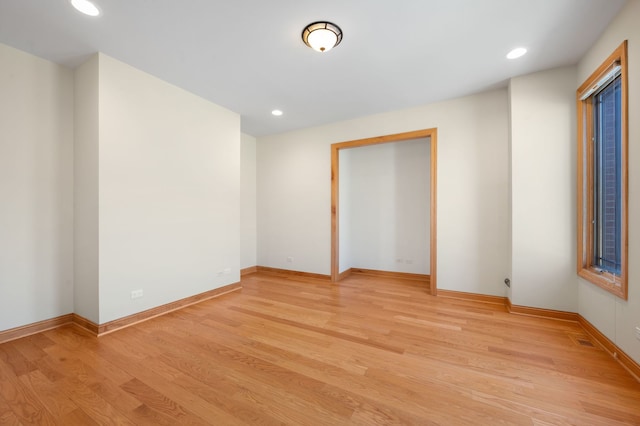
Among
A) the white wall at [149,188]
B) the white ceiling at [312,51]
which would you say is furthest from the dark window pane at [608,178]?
the white wall at [149,188]

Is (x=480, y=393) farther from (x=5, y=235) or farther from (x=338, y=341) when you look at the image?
(x=5, y=235)

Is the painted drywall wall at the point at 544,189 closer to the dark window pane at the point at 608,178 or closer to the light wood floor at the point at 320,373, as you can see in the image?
the dark window pane at the point at 608,178

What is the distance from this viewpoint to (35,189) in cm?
241

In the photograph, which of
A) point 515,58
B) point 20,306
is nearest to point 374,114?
point 515,58

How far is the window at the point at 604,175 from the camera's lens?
1.90m

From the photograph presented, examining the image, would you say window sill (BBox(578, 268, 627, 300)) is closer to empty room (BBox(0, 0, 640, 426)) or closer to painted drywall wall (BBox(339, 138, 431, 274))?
empty room (BBox(0, 0, 640, 426))

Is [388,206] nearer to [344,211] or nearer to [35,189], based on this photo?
[344,211]

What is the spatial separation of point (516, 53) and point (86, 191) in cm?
442

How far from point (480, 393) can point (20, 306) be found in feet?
12.8

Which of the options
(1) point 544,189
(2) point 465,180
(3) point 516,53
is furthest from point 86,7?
(1) point 544,189

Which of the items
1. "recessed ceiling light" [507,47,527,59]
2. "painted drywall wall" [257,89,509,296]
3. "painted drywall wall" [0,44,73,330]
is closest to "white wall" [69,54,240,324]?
"painted drywall wall" [0,44,73,330]

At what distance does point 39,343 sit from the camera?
7.20 feet

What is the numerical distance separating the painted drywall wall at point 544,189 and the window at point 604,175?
9 centimetres

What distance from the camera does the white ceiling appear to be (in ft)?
6.04
